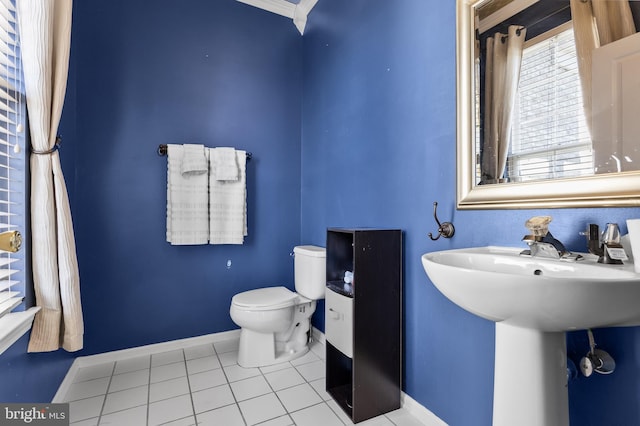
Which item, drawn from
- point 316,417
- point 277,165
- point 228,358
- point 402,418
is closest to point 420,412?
point 402,418

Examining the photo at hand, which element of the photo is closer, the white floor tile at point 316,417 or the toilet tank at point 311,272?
the white floor tile at point 316,417

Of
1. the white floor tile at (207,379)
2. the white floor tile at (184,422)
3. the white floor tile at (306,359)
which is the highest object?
the white floor tile at (184,422)

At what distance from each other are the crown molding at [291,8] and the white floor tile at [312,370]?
2.49 meters

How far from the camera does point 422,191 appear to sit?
4.72 feet

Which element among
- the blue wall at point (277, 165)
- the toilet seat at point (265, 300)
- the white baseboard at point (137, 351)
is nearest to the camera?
the blue wall at point (277, 165)

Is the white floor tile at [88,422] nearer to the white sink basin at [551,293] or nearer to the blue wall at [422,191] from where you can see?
the blue wall at [422,191]

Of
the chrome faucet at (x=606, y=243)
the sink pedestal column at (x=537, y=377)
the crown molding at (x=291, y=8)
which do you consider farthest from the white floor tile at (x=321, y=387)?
the crown molding at (x=291, y=8)

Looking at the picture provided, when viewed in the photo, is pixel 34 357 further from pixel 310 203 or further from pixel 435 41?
pixel 435 41

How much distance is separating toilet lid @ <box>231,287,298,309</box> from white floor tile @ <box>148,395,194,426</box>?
21.2 inches

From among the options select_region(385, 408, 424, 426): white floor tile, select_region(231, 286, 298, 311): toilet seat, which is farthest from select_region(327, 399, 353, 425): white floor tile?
select_region(231, 286, 298, 311): toilet seat

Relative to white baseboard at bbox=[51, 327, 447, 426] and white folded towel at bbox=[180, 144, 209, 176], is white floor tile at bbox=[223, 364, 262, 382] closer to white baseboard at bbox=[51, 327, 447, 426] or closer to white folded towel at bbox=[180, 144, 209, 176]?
white baseboard at bbox=[51, 327, 447, 426]

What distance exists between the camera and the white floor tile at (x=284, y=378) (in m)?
1.74

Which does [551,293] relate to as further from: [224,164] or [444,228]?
[224,164]

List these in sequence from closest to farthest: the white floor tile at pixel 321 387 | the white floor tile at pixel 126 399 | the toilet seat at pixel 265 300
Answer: the white floor tile at pixel 126 399, the white floor tile at pixel 321 387, the toilet seat at pixel 265 300
